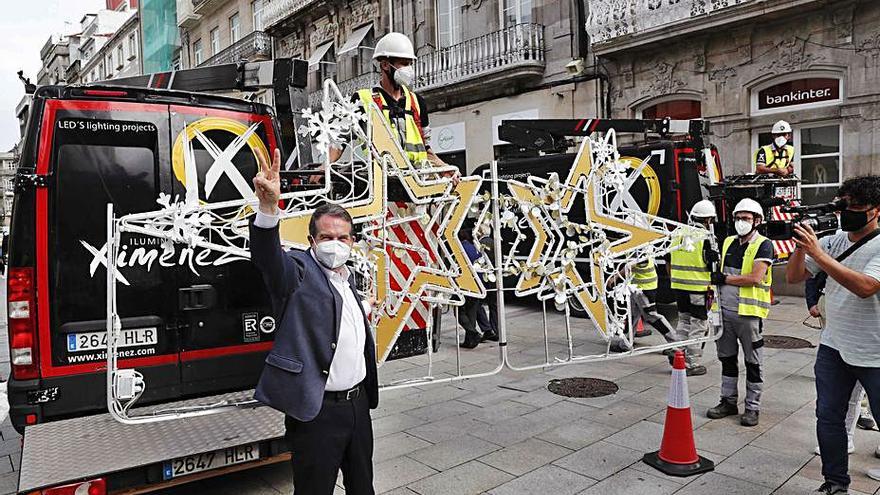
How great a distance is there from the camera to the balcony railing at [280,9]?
928 inches

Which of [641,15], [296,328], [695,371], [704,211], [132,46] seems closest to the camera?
[296,328]

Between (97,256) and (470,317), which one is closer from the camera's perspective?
(97,256)

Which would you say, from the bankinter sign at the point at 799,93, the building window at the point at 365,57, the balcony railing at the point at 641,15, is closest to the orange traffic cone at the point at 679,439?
the bankinter sign at the point at 799,93

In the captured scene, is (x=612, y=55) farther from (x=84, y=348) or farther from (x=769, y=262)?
(x=84, y=348)

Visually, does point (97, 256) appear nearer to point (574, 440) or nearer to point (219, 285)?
point (219, 285)

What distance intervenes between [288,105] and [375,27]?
53.0 ft

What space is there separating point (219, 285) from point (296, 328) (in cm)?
175

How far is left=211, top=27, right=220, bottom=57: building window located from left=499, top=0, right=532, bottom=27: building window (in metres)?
19.5

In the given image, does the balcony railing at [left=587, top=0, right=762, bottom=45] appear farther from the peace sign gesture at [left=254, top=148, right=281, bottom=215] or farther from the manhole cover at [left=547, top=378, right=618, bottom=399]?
the peace sign gesture at [left=254, top=148, right=281, bottom=215]

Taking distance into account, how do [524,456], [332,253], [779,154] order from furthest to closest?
[779,154] → [524,456] → [332,253]

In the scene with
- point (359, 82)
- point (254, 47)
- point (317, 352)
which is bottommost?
point (317, 352)

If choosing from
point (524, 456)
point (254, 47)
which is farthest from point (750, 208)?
point (254, 47)

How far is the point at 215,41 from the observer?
103ft

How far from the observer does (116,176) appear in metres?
3.99
